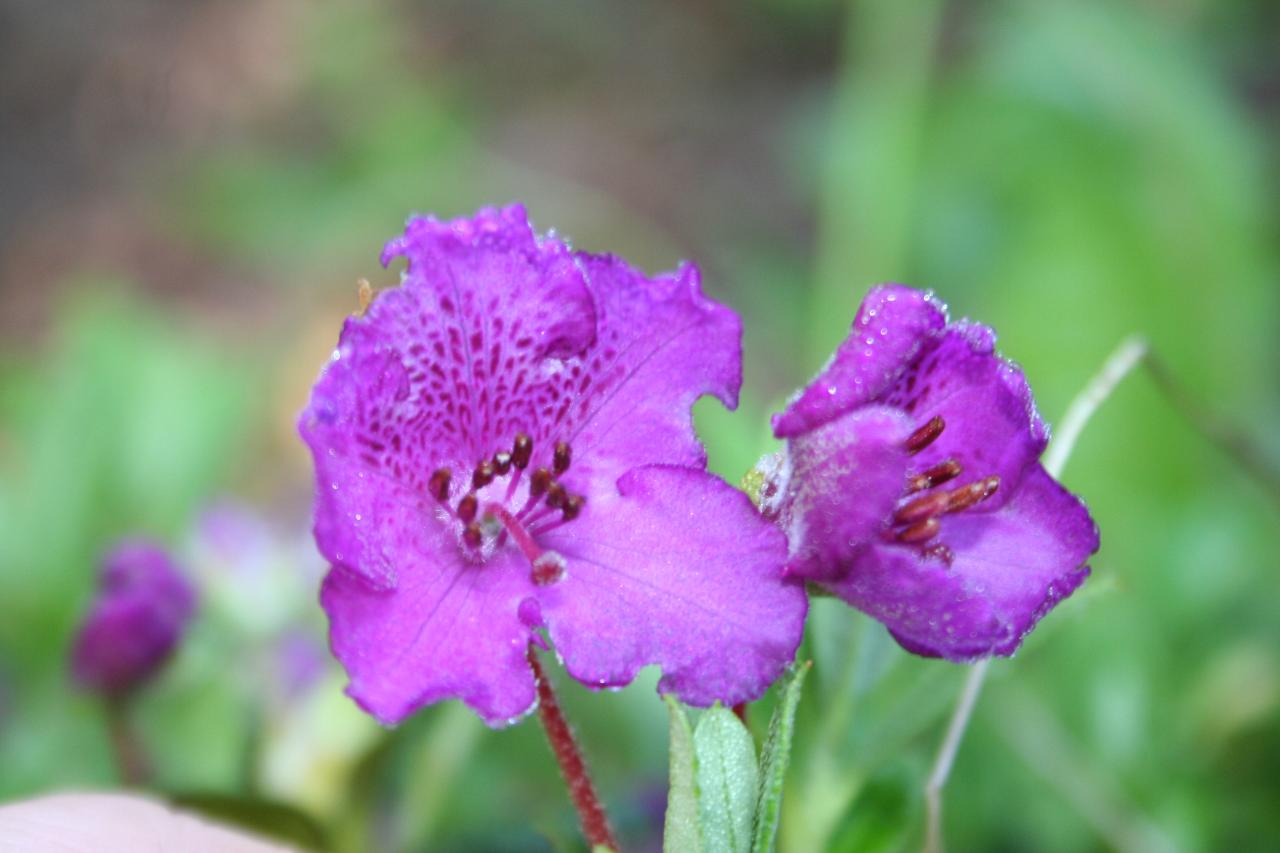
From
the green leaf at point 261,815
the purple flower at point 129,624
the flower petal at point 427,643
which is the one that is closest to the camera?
the flower petal at point 427,643

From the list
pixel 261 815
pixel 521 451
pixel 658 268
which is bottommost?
pixel 261 815

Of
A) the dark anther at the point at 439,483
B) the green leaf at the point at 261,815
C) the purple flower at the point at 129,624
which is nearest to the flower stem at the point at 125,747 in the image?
the purple flower at the point at 129,624

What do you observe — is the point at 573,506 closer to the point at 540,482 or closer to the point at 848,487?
the point at 540,482

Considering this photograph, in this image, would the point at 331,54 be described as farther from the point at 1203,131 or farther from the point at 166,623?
the point at 166,623

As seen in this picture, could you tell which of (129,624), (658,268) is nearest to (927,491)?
A: (129,624)

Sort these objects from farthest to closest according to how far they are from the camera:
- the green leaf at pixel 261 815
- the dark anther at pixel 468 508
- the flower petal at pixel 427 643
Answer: the green leaf at pixel 261 815, the dark anther at pixel 468 508, the flower petal at pixel 427 643

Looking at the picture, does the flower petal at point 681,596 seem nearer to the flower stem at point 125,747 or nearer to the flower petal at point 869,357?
the flower petal at point 869,357
